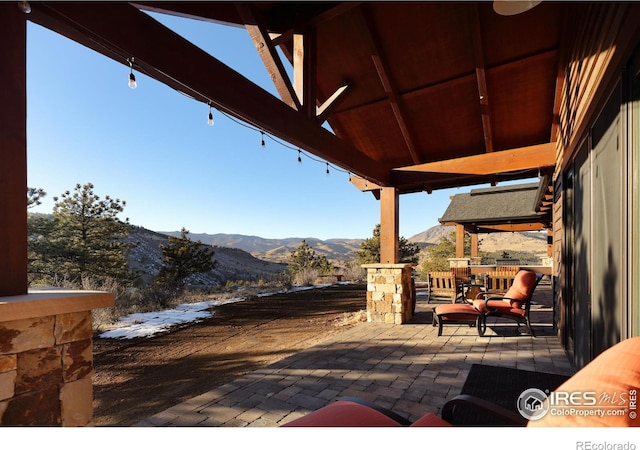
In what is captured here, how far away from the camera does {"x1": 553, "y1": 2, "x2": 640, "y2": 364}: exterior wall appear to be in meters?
1.89

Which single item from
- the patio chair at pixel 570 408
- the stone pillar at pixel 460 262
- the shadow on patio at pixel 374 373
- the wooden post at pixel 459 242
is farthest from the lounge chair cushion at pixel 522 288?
the wooden post at pixel 459 242

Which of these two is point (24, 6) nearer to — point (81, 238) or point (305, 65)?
point (305, 65)

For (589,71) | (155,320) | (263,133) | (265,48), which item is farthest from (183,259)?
(589,71)

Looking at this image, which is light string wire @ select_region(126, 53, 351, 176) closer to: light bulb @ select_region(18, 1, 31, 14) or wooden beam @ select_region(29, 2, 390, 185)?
wooden beam @ select_region(29, 2, 390, 185)

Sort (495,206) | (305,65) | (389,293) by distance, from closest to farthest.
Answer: (305,65) → (389,293) → (495,206)

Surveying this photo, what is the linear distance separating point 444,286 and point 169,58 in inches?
302

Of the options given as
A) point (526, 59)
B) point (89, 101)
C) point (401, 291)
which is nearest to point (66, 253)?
point (89, 101)

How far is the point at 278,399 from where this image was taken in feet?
9.20

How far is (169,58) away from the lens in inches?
96.7

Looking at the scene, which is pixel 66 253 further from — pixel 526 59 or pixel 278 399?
pixel 526 59

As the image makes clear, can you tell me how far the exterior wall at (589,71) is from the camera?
6.21 feet

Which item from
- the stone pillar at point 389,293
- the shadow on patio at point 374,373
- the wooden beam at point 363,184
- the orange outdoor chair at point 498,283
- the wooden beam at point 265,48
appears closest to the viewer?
the shadow on patio at point 374,373

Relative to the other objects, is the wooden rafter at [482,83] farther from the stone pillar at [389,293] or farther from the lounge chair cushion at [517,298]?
the stone pillar at [389,293]

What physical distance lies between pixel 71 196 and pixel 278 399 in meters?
17.4
